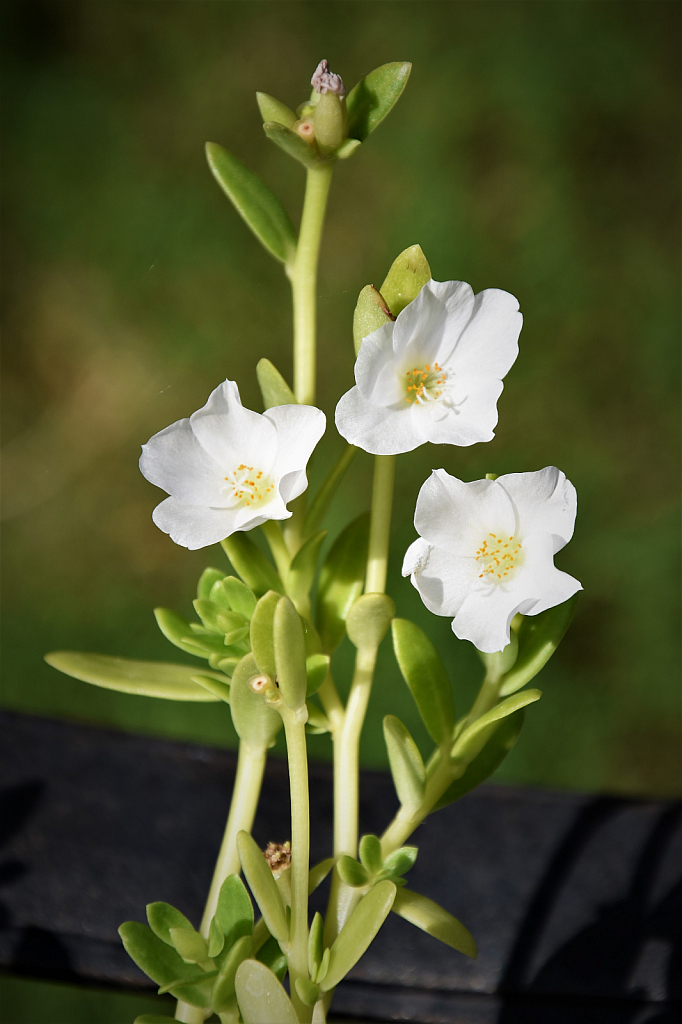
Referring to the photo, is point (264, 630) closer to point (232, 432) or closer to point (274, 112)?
point (232, 432)

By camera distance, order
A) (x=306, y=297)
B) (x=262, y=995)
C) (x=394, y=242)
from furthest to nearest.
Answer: (x=394, y=242) < (x=306, y=297) < (x=262, y=995)

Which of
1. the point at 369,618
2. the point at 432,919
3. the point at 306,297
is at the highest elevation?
the point at 306,297

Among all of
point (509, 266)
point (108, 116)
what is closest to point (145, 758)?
point (509, 266)

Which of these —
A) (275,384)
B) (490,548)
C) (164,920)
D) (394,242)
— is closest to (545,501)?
(490,548)

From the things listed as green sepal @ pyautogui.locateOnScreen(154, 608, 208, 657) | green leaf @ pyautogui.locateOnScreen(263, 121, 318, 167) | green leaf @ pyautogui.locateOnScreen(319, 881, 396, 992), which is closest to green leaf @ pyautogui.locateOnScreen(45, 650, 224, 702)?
green sepal @ pyautogui.locateOnScreen(154, 608, 208, 657)

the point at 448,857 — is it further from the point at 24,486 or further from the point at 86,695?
the point at 24,486

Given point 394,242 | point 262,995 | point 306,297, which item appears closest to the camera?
point 262,995
